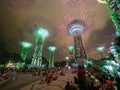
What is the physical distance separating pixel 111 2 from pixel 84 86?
3248cm

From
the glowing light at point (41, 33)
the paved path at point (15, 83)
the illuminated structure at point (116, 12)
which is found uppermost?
the glowing light at point (41, 33)

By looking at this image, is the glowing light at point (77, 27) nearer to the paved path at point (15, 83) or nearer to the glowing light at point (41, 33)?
the glowing light at point (41, 33)

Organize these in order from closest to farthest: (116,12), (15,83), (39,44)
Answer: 1. (15,83)
2. (116,12)
3. (39,44)

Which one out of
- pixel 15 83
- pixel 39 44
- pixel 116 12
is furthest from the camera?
pixel 39 44

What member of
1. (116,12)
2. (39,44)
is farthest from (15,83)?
(39,44)

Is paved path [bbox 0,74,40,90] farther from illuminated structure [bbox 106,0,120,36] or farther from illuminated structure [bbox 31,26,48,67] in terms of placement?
illuminated structure [bbox 31,26,48,67]

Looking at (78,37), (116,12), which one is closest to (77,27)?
(78,37)

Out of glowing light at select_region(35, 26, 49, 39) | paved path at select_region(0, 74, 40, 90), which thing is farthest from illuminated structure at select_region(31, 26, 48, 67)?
paved path at select_region(0, 74, 40, 90)

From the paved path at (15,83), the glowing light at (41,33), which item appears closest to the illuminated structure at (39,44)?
the glowing light at (41,33)

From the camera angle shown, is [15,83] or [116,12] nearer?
[15,83]

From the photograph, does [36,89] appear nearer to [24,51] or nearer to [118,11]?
[118,11]

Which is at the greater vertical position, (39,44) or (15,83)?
(39,44)

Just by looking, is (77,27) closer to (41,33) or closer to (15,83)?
(41,33)

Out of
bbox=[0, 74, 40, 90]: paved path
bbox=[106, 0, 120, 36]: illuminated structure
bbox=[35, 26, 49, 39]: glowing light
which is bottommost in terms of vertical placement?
bbox=[0, 74, 40, 90]: paved path
